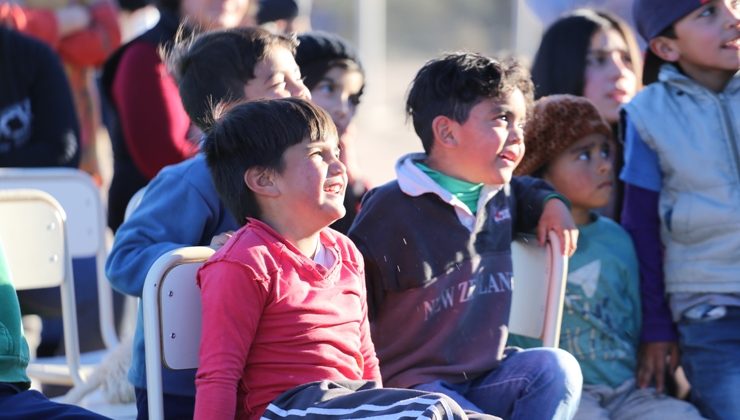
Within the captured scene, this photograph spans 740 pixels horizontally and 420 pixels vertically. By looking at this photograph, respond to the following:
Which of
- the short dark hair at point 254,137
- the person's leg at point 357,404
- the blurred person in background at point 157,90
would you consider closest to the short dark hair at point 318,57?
the blurred person in background at point 157,90

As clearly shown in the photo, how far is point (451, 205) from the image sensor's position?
9.95 feet

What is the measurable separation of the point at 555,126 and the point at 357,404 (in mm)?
1436

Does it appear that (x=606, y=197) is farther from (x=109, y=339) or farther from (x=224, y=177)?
(x=109, y=339)

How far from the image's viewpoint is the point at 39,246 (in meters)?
3.66

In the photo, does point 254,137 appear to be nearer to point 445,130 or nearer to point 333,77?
point 445,130

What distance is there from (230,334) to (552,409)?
2.57 ft

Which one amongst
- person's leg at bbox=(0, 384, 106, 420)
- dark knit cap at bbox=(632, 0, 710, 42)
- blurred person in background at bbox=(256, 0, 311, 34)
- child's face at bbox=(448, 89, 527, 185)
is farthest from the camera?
blurred person in background at bbox=(256, 0, 311, 34)

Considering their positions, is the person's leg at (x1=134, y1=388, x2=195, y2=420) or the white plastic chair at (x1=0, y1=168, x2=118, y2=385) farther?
the white plastic chair at (x1=0, y1=168, x2=118, y2=385)

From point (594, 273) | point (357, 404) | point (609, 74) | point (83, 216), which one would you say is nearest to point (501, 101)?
point (594, 273)

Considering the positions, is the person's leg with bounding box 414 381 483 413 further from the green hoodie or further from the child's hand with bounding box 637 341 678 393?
the green hoodie

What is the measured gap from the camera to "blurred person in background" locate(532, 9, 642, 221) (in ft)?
14.0

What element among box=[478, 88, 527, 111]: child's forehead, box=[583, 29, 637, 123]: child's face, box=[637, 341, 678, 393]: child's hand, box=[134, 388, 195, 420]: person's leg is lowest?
box=[637, 341, 678, 393]: child's hand

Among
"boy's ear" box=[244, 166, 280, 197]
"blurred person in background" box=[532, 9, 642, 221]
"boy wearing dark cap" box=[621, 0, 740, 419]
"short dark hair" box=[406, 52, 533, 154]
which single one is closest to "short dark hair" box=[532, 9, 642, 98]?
"blurred person in background" box=[532, 9, 642, 221]

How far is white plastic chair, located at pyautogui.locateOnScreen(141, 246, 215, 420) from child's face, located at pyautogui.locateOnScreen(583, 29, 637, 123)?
196 centimetres
